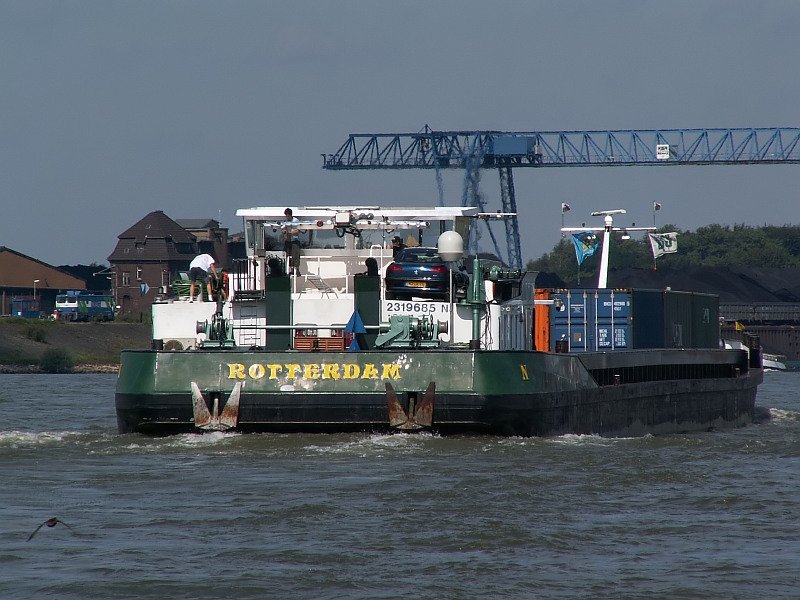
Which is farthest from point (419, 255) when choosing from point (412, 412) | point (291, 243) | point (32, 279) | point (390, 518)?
point (32, 279)

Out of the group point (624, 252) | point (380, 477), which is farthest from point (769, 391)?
point (624, 252)

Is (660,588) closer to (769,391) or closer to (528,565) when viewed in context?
(528,565)

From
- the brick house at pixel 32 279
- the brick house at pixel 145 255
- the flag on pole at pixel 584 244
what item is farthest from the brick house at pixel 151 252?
the flag on pole at pixel 584 244

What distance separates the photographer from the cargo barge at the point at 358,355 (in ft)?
74.2

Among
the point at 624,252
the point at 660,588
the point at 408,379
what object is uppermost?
the point at 624,252

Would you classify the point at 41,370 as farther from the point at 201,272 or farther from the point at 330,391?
the point at 330,391

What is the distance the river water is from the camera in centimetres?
1295

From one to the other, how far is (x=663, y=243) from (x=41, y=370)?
55452 mm

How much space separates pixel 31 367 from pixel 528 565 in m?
74.3

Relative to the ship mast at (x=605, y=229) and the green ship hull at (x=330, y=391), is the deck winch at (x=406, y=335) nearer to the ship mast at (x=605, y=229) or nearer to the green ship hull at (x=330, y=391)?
the green ship hull at (x=330, y=391)

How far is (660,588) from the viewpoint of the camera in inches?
503

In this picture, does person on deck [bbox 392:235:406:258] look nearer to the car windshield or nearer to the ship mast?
the car windshield

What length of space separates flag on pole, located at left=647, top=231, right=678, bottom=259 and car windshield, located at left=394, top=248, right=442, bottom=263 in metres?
11.2

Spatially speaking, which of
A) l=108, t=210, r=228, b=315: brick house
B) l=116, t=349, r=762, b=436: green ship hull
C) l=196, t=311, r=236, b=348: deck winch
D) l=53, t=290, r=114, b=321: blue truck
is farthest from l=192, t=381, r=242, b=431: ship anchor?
l=108, t=210, r=228, b=315: brick house
